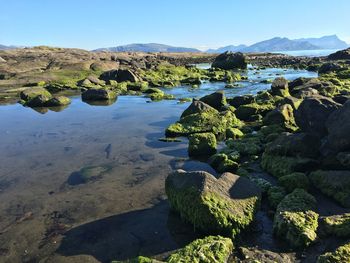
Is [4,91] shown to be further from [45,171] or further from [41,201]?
[41,201]

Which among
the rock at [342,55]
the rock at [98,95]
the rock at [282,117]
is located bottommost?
the rock at [342,55]

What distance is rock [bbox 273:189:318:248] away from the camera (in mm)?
11180

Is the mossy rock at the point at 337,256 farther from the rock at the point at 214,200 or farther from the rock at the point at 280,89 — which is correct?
the rock at the point at 280,89

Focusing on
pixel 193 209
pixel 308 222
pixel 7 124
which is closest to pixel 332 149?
pixel 308 222

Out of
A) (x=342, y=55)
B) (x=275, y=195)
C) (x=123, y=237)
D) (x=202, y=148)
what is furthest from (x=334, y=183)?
(x=342, y=55)

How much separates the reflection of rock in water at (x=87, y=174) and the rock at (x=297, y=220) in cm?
866

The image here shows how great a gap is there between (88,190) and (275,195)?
7544 millimetres

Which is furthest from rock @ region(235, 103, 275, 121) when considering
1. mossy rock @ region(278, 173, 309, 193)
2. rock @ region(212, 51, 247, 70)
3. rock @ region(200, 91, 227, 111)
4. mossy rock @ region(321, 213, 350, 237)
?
rock @ region(212, 51, 247, 70)

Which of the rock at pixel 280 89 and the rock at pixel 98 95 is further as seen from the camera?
the rock at pixel 98 95

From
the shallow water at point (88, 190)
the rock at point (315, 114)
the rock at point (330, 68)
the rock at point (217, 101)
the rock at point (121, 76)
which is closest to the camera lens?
the shallow water at point (88, 190)

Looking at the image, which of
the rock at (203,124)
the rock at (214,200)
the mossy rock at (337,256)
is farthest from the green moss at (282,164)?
the rock at (203,124)

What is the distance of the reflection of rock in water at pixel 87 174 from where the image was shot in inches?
685

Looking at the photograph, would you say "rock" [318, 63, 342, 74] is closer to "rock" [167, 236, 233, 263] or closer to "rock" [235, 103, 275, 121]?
"rock" [235, 103, 275, 121]

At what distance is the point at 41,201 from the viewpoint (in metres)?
15.4
